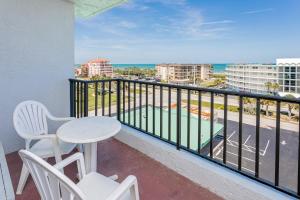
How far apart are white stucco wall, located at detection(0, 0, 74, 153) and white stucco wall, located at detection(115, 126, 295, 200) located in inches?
67.4

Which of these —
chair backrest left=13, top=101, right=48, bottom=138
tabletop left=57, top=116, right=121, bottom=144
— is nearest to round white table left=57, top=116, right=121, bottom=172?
tabletop left=57, top=116, right=121, bottom=144

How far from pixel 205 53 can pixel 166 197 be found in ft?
122

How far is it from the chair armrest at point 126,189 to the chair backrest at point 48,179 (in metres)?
0.21

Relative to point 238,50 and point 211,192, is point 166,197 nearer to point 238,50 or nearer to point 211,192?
point 211,192

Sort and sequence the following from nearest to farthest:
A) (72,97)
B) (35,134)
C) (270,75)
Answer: (35,134)
(72,97)
(270,75)

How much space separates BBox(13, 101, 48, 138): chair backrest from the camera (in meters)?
2.19

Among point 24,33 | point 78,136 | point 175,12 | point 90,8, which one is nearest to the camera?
point 78,136

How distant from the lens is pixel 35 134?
236 cm

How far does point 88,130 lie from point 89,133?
9cm

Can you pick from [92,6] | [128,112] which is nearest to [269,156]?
[128,112]

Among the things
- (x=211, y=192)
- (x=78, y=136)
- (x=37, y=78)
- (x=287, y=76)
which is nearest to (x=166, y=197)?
(x=211, y=192)

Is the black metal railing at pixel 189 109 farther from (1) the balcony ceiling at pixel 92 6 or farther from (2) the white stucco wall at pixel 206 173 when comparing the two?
(1) the balcony ceiling at pixel 92 6

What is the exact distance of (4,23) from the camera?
2771 millimetres

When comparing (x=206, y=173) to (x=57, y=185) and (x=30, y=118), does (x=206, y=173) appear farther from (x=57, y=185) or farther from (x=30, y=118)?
(x=30, y=118)
